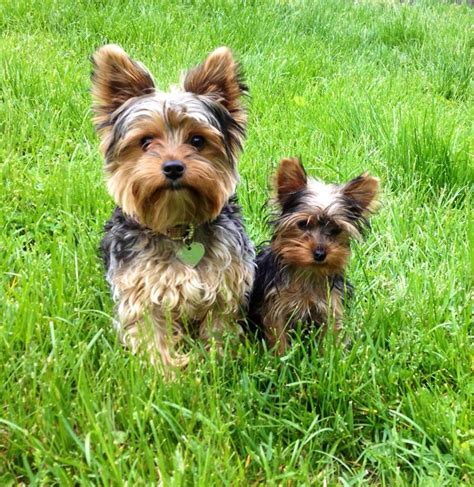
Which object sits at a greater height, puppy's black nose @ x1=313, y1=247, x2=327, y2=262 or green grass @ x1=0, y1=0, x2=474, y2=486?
puppy's black nose @ x1=313, y1=247, x2=327, y2=262

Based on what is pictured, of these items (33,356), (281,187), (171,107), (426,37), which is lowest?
(426,37)

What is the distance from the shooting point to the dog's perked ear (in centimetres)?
324

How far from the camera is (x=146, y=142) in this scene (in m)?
3.19

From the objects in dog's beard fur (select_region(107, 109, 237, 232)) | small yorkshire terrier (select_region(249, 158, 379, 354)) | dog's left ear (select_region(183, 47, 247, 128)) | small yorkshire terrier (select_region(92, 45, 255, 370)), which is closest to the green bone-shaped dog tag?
small yorkshire terrier (select_region(92, 45, 255, 370))

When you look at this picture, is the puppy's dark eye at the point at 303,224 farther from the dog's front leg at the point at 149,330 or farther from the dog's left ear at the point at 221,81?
the dog's front leg at the point at 149,330

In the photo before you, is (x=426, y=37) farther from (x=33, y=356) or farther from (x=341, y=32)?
(x=33, y=356)

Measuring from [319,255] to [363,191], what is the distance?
0.55 meters

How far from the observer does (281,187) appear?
11.7ft

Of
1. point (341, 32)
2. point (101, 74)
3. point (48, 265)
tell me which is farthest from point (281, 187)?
point (341, 32)

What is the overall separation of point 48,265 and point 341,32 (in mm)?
6785

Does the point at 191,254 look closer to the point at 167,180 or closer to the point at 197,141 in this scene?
the point at 167,180

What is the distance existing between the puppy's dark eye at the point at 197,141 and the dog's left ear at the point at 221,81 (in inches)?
11.1

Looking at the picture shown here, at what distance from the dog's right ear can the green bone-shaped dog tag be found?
1.95 feet

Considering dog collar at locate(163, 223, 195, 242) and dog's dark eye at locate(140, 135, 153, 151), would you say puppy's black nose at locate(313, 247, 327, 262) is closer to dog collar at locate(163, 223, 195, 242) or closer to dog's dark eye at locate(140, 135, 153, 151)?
dog collar at locate(163, 223, 195, 242)
